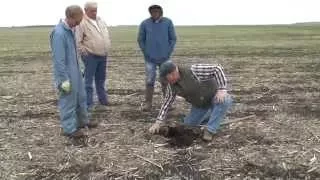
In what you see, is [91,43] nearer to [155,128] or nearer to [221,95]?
[155,128]

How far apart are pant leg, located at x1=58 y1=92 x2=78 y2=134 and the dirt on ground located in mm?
202

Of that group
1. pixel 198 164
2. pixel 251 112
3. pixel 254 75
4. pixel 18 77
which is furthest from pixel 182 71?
pixel 18 77

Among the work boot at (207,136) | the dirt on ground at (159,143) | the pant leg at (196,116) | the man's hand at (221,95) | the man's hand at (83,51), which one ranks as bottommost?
the dirt on ground at (159,143)

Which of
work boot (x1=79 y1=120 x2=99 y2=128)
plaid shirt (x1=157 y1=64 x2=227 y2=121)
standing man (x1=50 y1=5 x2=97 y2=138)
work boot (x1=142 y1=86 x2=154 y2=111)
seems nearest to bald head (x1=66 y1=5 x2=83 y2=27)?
standing man (x1=50 y1=5 x2=97 y2=138)

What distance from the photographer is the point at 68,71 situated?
8203mm

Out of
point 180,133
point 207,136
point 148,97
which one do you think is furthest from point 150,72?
point 207,136

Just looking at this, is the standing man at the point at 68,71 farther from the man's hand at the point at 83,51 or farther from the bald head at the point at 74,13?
the man's hand at the point at 83,51

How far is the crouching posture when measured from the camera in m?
7.80

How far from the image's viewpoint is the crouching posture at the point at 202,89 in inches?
307

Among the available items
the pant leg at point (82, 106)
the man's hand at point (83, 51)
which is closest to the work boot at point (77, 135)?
the pant leg at point (82, 106)

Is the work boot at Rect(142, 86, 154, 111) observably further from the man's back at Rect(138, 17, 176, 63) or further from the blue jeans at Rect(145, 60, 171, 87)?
the man's back at Rect(138, 17, 176, 63)

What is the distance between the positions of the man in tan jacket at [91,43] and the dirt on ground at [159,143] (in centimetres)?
75

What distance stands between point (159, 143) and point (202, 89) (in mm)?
1007

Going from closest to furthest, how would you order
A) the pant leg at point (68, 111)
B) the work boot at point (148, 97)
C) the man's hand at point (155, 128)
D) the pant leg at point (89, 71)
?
the man's hand at point (155, 128) → the pant leg at point (68, 111) → the pant leg at point (89, 71) → the work boot at point (148, 97)
